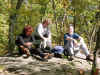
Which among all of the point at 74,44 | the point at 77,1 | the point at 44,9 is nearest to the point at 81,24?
the point at 44,9

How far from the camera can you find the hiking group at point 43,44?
5.52 meters

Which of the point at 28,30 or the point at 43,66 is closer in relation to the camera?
the point at 43,66

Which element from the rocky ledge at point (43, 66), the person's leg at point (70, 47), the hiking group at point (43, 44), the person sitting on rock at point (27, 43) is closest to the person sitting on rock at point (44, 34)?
the hiking group at point (43, 44)

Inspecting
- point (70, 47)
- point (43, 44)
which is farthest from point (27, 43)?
point (70, 47)

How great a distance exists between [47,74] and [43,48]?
158 cm

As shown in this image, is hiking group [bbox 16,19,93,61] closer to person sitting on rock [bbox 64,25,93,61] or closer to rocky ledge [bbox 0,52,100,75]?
person sitting on rock [bbox 64,25,93,61]

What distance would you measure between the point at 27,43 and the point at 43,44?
57cm

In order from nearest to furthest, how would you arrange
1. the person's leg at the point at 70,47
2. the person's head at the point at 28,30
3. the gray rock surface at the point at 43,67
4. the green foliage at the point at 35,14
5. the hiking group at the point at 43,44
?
the gray rock surface at the point at 43,67, the person's head at the point at 28,30, the hiking group at the point at 43,44, the person's leg at the point at 70,47, the green foliage at the point at 35,14

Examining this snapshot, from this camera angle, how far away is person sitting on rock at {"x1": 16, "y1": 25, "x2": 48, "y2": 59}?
545 centimetres

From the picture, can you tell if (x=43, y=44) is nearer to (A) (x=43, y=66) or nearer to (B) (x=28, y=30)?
(B) (x=28, y=30)

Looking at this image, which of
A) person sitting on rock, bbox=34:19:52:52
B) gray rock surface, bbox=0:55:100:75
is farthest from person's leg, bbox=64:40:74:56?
person sitting on rock, bbox=34:19:52:52

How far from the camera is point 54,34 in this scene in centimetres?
1293

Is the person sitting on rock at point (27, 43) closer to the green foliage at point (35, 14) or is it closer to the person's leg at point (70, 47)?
the person's leg at point (70, 47)

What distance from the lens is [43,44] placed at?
19.2 feet
